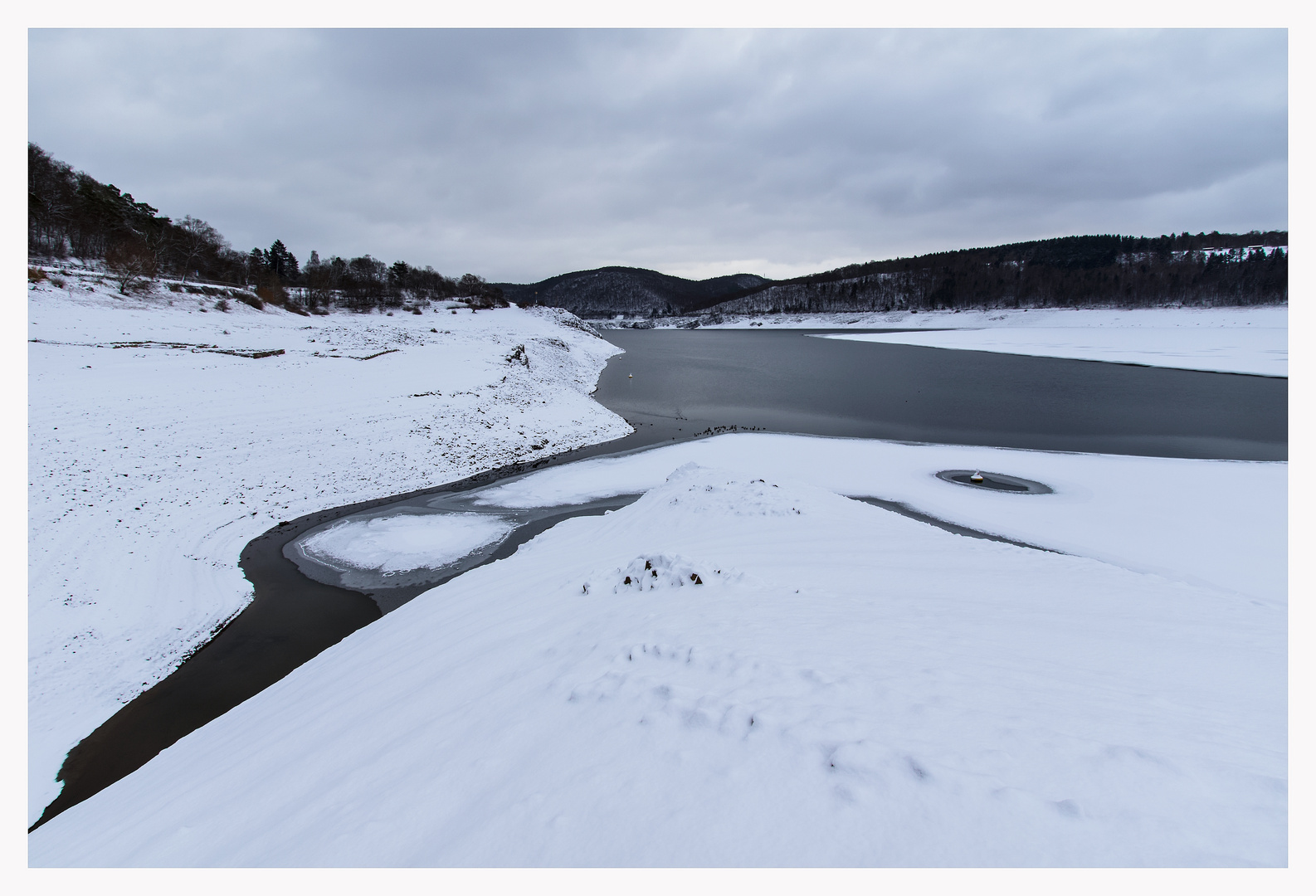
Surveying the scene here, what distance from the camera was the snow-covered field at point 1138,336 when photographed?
43812 millimetres

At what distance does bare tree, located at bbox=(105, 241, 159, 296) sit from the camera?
35594mm

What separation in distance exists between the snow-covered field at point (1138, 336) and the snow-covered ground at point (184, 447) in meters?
51.9

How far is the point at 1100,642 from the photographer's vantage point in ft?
16.2

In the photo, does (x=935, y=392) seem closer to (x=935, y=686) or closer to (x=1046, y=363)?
(x=1046, y=363)

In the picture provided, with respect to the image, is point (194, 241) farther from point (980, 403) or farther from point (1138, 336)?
point (1138, 336)

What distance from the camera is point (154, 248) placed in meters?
45.3

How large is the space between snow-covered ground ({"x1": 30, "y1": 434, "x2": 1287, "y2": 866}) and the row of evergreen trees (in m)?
47.1

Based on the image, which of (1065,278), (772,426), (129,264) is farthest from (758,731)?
(1065,278)

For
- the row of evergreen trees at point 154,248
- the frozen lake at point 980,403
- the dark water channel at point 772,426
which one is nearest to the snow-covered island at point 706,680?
the dark water channel at point 772,426

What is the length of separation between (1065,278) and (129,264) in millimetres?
153211

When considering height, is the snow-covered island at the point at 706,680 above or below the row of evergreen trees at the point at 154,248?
below

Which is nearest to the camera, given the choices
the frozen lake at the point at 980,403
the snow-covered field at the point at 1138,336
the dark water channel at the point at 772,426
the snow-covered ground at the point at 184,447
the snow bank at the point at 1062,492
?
the dark water channel at the point at 772,426

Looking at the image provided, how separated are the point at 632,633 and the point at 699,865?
2.72 m

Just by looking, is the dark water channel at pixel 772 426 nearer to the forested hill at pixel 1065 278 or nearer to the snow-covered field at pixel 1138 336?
the snow-covered field at pixel 1138 336
